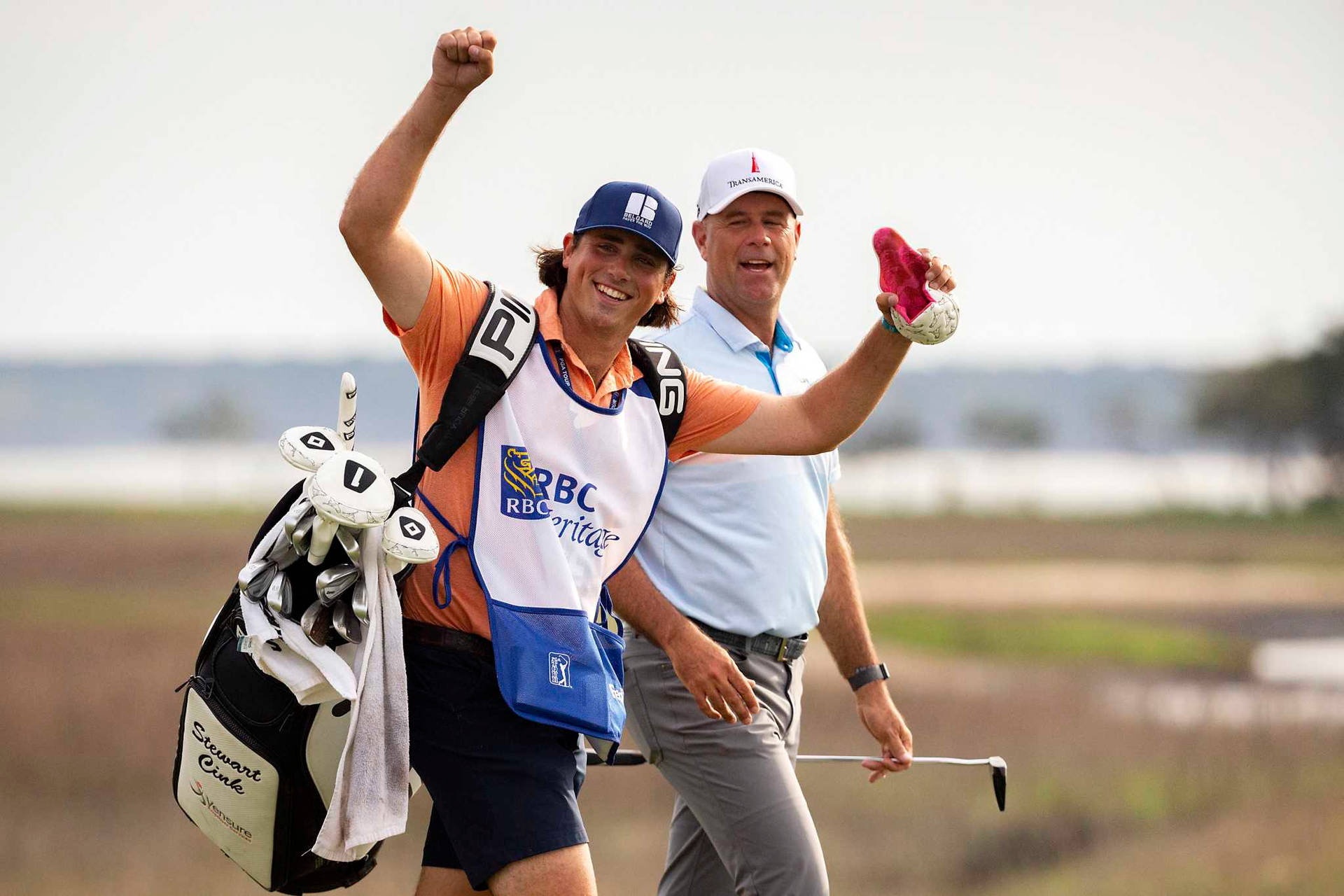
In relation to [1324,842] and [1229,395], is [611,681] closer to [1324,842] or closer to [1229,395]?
[1324,842]

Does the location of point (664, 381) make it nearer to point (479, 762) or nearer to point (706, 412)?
point (706, 412)

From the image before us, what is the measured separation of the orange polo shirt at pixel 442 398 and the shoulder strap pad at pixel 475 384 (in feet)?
0.08

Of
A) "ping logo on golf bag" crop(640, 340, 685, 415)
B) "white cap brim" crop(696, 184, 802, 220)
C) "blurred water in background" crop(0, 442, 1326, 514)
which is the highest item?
"white cap brim" crop(696, 184, 802, 220)

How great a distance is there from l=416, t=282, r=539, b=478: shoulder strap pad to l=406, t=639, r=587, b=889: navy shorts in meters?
0.43

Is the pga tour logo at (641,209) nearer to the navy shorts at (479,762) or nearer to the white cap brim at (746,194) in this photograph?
the navy shorts at (479,762)

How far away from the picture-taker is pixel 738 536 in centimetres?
448

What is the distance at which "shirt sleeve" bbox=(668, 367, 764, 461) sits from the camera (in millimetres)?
3969

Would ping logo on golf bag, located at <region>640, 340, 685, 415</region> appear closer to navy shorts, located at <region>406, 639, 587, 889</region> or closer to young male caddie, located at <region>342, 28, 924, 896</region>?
young male caddie, located at <region>342, 28, 924, 896</region>

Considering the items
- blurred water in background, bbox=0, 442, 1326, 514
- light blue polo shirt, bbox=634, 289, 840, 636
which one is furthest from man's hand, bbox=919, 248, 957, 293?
blurred water in background, bbox=0, 442, 1326, 514

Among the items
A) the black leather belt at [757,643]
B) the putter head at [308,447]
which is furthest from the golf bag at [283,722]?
the black leather belt at [757,643]

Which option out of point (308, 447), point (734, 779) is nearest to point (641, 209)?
point (308, 447)

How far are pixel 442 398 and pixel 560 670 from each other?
23.8 inches

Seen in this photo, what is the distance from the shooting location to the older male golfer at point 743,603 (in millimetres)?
4246

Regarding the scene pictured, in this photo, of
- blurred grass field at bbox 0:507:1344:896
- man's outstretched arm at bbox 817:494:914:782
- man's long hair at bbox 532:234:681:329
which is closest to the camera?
man's long hair at bbox 532:234:681:329
